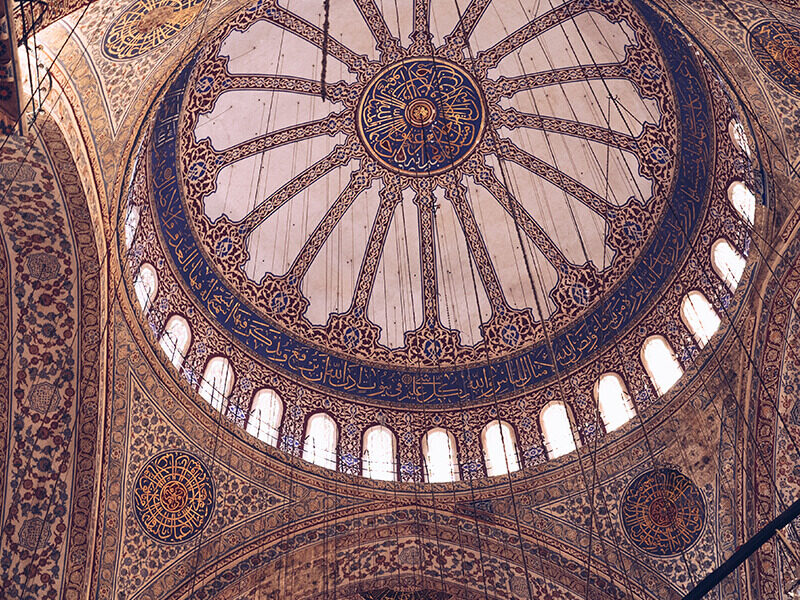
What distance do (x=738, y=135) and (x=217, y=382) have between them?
6.32 m

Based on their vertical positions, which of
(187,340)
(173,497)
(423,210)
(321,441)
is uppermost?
(423,210)

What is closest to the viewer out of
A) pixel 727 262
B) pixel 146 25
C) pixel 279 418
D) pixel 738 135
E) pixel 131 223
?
pixel 146 25

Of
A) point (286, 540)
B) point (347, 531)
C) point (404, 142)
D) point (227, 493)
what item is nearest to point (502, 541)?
point (347, 531)

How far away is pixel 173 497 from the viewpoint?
30.5ft

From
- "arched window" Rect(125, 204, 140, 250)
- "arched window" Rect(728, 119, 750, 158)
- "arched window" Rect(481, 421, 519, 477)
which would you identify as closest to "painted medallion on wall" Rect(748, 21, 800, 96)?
"arched window" Rect(728, 119, 750, 158)

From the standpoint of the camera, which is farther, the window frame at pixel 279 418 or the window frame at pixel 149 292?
the window frame at pixel 279 418

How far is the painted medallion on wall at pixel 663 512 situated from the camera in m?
9.38

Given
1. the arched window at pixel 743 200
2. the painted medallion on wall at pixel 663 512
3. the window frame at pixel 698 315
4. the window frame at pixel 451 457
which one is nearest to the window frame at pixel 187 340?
the window frame at pixel 451 457

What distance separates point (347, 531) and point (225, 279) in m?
3.53

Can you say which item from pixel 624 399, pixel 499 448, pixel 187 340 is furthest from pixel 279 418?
pixel 624 399

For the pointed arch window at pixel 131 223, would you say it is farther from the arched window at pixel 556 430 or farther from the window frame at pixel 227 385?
the arched window at pixel 556 430

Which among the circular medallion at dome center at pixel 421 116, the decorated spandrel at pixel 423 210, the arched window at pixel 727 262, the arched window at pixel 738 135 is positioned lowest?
the arched window at pixel 727 262

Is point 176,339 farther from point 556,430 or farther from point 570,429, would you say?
point 570,429

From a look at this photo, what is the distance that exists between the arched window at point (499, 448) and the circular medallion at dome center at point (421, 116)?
3744mm
